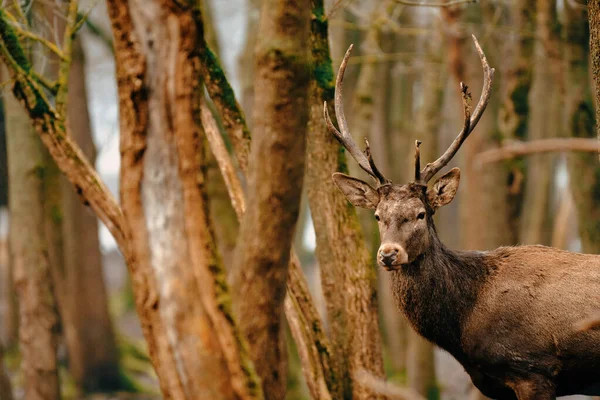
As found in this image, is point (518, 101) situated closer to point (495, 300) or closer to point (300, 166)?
point (495, 300)

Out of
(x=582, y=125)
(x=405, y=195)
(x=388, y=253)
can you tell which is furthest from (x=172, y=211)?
Result: (x=582, y=125)

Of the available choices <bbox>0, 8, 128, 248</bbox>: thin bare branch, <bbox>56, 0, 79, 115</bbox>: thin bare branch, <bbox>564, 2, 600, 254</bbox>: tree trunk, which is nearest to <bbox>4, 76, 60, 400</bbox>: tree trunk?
<bbox>56, 0, 79, 115</bbox>: thin bare branch

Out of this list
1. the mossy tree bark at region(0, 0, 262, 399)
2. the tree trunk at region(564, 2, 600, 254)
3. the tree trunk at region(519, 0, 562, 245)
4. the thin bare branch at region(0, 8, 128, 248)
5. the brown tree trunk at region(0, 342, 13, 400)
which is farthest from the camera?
the tree trunk at region(519, 0, 562, 245)

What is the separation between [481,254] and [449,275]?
0.44 metres

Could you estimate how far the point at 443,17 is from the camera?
11.0 m

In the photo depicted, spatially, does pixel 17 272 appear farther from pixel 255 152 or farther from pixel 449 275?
pixel 255 152

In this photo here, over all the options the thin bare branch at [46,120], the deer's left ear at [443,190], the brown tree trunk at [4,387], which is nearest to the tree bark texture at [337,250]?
the deer's left ear at [443,190]

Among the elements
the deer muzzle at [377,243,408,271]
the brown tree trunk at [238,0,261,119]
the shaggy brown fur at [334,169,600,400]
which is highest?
the brown tree trunk at [238,0,261,119]

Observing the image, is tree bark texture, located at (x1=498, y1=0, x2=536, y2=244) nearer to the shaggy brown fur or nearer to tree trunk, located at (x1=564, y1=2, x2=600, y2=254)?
A: tree trunk, located at (x1=564, y1=2, x2=600, y2=254)

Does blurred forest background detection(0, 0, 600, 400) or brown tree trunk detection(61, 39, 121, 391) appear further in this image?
brown tree trunk detection(61, 39, 121, 391)

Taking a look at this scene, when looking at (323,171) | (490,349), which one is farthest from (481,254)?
(323,171)

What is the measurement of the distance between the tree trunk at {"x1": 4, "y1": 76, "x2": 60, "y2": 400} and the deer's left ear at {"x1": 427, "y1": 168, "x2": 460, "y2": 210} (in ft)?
17.1

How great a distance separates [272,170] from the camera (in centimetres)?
428

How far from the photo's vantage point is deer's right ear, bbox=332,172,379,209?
21.6ft
